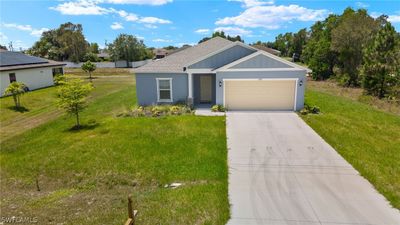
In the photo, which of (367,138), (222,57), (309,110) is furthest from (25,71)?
(367,138)

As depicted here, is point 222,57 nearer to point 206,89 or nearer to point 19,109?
point 206,89

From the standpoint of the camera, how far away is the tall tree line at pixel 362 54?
70.6 ft

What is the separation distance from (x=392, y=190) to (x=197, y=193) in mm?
5142

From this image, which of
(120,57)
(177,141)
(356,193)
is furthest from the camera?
(120,57)

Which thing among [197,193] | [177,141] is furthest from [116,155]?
[197,193]

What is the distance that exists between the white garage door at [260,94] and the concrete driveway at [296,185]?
4.66m

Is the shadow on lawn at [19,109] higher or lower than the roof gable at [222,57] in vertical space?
lower

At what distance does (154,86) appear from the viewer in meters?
17.0

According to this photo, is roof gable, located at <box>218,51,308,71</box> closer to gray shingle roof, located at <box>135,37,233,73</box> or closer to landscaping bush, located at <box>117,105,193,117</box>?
gray shingle roof, located at <box>135,37,233,73</box>

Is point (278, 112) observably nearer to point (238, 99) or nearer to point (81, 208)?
point (238, 99)

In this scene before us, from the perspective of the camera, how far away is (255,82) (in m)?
16.0

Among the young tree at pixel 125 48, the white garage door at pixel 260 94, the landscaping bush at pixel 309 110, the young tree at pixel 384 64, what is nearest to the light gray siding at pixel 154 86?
the white garage door at pixel 260 94

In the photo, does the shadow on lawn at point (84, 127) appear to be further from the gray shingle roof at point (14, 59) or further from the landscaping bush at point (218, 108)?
the gray shingle roof at point (14, 59)

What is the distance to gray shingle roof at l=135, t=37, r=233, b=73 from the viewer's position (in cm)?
1678
